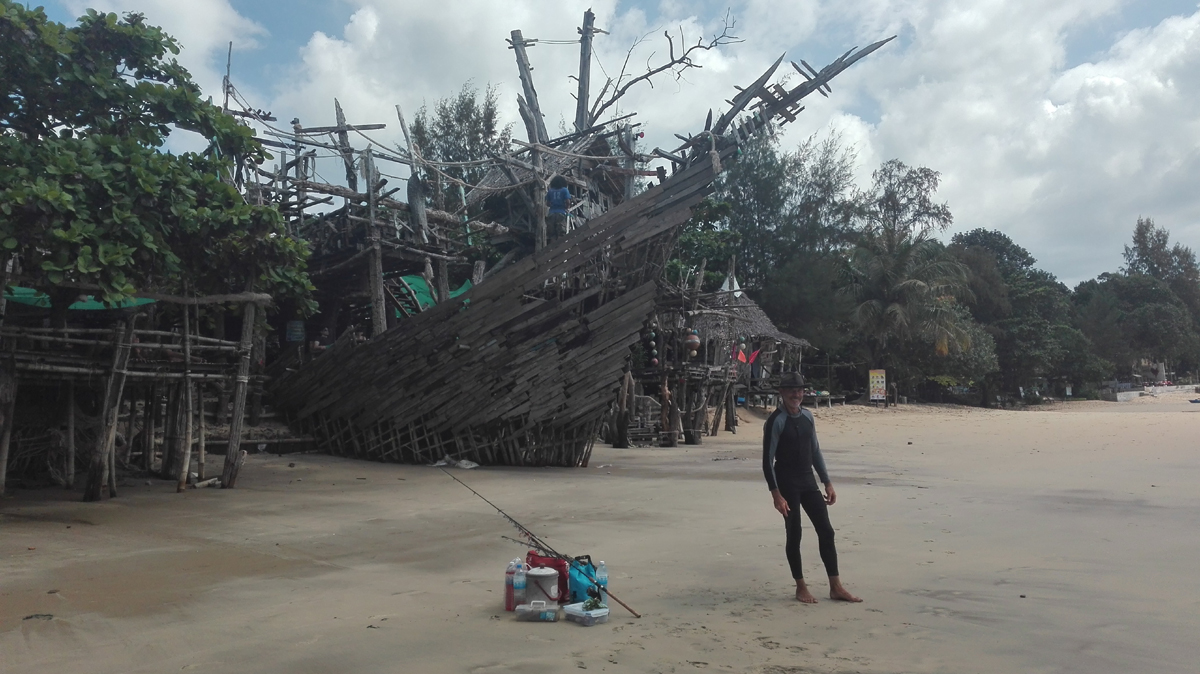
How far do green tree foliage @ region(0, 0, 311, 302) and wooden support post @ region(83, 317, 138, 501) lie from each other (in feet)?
2.32

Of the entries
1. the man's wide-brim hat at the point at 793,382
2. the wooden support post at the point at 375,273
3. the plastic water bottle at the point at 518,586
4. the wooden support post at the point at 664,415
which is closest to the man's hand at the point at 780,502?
the man's wide-brim hat at the point at 793,382

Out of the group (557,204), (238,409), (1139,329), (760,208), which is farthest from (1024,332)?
(238,409)

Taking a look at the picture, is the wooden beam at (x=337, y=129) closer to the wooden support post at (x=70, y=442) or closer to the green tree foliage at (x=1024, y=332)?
the wooden support post at (x=70, y=442)

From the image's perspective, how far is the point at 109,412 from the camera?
28.8ft

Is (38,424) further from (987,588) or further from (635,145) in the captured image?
(635,145)

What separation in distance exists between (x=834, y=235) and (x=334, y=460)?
90.6 feet

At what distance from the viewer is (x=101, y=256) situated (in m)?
7.23

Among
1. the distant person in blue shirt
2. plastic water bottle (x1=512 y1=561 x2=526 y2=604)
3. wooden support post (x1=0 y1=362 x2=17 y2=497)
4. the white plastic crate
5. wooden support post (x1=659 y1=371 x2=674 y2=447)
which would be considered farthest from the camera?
wooden support post (x1=659 y1=371 x2=674 y2=447)

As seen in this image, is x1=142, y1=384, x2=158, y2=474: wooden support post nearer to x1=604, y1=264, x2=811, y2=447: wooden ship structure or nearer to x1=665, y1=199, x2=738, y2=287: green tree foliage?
x1=604, y1=264, x2=811, y2=447: wooden ship structure

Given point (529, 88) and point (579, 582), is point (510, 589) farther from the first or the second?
point (529, 88)

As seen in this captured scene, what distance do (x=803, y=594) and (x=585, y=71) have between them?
59.9 ft

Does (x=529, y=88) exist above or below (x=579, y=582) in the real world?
above

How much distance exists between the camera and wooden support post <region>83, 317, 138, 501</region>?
8.77 m

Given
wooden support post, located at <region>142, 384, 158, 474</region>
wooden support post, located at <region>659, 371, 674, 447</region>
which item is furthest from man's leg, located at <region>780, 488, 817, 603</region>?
wooden support post, located at <region>659, 371, 674, 447</region>
